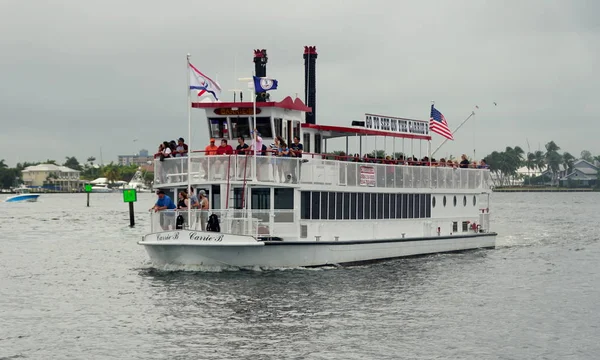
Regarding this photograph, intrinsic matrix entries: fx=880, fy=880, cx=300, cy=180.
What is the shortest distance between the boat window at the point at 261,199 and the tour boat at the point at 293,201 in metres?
0.04

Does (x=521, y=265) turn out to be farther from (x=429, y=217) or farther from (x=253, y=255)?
(x=253, y=255)

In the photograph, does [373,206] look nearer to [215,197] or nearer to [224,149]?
[215,197]

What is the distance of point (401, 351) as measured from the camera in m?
21.5

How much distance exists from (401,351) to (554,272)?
17614 millimetres

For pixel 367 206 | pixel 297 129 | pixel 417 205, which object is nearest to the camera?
pixel 297 129

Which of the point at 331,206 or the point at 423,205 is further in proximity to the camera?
the point at 423,205

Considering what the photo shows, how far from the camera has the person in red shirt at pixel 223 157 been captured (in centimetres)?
3180

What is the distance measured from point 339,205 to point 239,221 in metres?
5.52

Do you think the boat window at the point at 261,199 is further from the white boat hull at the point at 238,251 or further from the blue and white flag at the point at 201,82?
the blue and white flag at the point at 201,82

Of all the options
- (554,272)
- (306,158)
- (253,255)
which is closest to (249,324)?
(253,255)

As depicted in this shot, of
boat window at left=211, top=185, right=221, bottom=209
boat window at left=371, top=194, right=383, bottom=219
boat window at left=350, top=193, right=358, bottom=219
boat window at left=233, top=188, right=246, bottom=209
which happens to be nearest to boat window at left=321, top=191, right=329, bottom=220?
boat window at left=350, top=193, right=358, bottom=219

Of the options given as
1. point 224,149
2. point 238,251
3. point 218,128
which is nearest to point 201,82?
point 224,149

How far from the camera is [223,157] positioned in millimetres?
31812

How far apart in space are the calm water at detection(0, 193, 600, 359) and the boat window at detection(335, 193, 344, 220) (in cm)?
233
